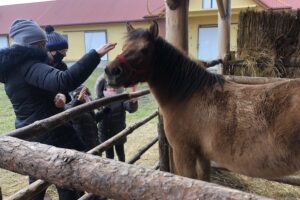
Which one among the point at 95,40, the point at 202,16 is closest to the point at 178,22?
the point at 202,16

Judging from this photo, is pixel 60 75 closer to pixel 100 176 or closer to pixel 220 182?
pixel 100 176

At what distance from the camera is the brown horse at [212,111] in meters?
1.98

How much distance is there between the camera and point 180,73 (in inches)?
94.6

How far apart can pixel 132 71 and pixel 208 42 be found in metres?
15.2

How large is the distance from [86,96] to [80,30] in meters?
19.0

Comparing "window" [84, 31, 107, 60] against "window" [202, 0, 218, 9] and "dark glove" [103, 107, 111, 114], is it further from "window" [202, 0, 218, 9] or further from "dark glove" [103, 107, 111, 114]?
"dark glove" [103, 107, 111, 114]

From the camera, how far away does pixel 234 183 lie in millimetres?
3609

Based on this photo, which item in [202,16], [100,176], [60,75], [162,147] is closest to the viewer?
[100,176]

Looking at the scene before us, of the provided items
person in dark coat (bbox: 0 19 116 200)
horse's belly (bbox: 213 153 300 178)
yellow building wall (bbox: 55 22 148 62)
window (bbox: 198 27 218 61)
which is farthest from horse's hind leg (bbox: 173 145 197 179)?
yellow building wall (bbox: 55 22 148 62)

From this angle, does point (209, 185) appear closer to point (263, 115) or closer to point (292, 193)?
point (263, 115)

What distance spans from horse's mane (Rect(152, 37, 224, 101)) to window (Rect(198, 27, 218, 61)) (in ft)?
47.9

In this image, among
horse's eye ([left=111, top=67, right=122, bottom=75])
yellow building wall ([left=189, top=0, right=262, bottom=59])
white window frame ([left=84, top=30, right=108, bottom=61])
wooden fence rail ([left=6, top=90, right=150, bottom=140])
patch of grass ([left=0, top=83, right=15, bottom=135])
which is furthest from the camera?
white window frame ([left=84, top=30, right=108, bottom=61])

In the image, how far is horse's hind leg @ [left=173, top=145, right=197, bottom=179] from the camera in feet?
7.84

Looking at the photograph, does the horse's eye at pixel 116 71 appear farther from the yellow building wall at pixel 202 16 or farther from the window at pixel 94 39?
the window at pixel 94 39
